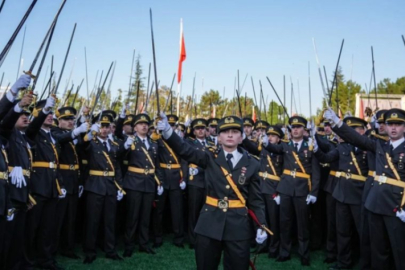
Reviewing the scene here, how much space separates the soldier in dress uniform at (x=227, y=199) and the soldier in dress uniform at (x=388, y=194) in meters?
1.74

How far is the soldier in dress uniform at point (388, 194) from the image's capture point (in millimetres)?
5535

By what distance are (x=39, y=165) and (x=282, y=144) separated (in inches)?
181

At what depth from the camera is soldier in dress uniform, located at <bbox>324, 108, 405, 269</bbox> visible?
5.54 m

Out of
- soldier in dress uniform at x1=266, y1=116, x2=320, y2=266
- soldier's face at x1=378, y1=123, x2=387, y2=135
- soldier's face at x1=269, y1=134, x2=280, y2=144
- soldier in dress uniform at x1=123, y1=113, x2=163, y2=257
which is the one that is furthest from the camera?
soldier's face at x1=269, y1=134, x2=280, y2=144

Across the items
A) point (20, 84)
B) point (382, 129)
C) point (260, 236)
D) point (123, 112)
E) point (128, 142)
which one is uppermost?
point (123, 112)

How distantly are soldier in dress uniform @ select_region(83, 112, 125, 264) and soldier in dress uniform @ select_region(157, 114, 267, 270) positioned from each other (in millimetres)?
2971

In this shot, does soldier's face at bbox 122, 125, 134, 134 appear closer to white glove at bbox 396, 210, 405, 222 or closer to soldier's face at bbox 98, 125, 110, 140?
soldier's face at bbox 98, 125, 110, 140

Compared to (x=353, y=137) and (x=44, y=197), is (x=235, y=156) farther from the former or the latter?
(x=44, y=197)

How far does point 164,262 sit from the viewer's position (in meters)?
7.31

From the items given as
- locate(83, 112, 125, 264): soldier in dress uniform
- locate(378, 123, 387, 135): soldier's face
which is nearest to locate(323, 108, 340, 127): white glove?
locate(378, 123, 387, 135): soldier's face

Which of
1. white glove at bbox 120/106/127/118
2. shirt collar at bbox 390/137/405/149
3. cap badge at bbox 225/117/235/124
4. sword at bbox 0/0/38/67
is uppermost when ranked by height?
sword at bbox 0/0/38/67

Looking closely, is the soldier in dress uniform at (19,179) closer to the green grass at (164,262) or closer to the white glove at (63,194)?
the white glove at (63,194)

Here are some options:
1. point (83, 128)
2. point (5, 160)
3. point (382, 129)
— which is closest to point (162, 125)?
point (5, 160)

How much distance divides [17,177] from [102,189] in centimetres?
215
